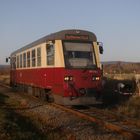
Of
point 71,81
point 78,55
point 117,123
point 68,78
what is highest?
point 78,55

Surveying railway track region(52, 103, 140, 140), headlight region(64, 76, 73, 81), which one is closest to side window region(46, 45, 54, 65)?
headlight region(64, 76, 73, 81)

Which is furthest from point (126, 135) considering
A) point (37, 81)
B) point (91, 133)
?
point (37, 81)

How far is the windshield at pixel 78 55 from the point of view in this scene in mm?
15770

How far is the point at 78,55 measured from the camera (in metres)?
16.0

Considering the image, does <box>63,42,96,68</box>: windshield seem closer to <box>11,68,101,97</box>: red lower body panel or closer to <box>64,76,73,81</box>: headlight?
<box>11,68,101,97</box>: red lower body panel

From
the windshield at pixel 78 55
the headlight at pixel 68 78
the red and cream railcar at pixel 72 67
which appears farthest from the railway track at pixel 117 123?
the windshield at pixel 78 55

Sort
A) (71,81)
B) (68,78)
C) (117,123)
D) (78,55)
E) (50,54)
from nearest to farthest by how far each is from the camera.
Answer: (117,123) → (68,78) → (71,81) → (78,55) → (50,54)

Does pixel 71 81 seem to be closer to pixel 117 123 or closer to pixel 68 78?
pixel 68 78

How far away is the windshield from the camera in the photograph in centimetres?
1577

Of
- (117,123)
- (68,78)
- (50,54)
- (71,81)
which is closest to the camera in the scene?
(117,123)

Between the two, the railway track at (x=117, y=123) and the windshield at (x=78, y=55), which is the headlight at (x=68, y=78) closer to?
the windshield at (x=78, y=55)

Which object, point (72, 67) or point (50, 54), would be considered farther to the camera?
point (50, 54)

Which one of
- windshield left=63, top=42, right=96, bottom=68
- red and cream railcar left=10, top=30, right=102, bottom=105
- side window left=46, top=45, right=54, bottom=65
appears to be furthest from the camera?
side window left=46, top=45, right=54, bottom=65

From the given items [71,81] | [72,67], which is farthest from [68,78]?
[72,67]
